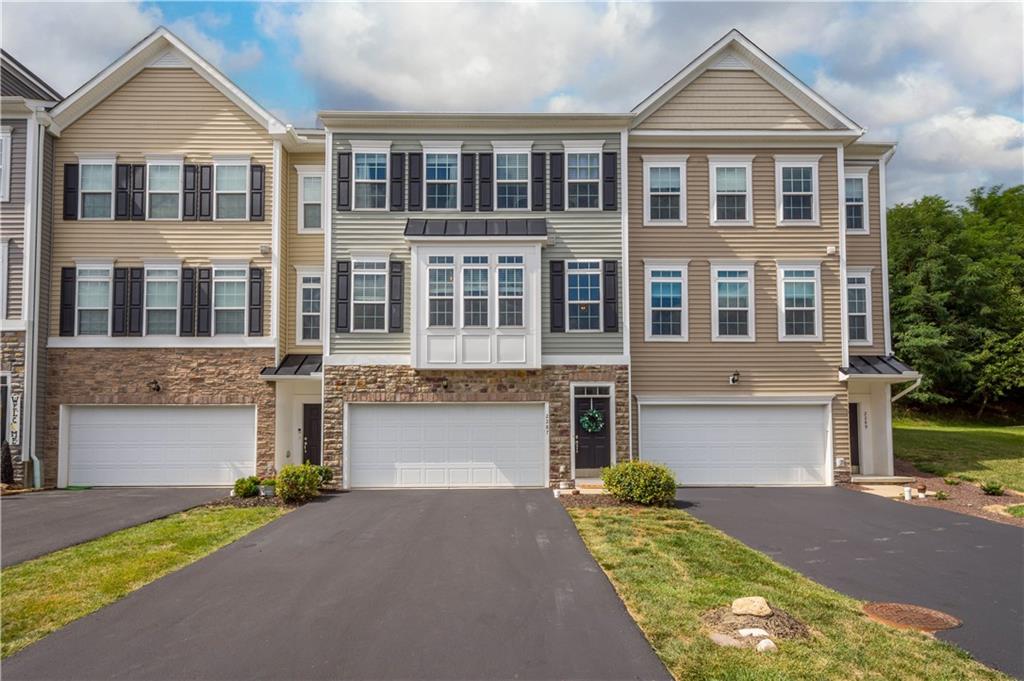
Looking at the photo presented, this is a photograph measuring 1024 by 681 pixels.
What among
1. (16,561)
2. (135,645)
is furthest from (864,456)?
(16,561)

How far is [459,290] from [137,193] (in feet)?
28.9

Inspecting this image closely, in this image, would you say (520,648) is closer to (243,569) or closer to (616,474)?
(243,569)

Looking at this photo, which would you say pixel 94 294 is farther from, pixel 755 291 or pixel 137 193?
pixel 755 291

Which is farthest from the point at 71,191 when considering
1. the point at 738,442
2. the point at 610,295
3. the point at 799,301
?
the point at 799,301

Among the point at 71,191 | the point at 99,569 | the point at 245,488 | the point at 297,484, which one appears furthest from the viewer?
the point at 71,191

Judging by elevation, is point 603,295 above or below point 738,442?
above

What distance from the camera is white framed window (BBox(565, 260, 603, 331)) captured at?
15.9m

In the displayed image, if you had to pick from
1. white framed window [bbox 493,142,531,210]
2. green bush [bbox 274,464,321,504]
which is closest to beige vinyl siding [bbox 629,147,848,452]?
white framed window [bbox 493,142,531,210]

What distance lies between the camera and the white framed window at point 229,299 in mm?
16516

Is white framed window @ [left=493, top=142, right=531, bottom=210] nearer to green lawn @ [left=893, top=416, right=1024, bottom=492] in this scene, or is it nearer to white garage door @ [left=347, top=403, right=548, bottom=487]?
white garage door @ [left=347, top=403, right=548, bottom=487]

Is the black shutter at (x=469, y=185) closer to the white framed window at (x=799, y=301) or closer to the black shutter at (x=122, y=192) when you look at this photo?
the white framed window at (x=799, y=301)

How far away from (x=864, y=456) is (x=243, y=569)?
15.5 metres

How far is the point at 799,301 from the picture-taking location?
1647 centimetres

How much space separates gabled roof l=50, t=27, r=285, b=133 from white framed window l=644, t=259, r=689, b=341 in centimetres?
1017
